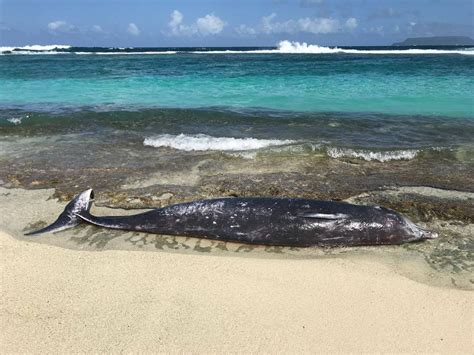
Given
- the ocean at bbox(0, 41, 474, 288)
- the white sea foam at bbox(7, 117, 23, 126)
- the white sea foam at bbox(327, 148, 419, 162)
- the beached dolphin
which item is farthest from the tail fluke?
the white sea foam at bbox(7, 117, 23, 126)

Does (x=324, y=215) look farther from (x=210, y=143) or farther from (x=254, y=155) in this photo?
(x=210, y=143)

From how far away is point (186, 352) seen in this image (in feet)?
10.5

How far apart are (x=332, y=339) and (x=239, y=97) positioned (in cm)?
1509

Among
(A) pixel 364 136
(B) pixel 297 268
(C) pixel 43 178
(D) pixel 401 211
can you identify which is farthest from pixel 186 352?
(A) pixel 364 136

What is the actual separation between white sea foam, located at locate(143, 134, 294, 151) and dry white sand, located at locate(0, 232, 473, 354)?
472cm

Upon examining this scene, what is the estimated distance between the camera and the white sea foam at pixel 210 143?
9.09m

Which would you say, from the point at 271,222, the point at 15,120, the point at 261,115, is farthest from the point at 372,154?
the point at 15,120

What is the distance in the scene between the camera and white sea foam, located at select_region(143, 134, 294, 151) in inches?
358

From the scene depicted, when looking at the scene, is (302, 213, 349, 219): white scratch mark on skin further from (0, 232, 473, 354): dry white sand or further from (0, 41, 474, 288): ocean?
(0, 232, 473, 354): dry white sand

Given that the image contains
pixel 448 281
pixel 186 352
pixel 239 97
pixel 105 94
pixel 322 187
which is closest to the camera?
pixel 186 352

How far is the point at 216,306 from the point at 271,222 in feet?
4.91

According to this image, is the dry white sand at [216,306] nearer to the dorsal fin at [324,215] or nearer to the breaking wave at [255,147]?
the dorsal fin at [324,215]

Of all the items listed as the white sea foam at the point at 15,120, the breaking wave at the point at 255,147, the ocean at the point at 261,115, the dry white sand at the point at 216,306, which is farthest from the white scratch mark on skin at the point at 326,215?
the white sea foam at the point at 15,120

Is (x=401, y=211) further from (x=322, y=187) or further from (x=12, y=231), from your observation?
(x=12, y=231)
